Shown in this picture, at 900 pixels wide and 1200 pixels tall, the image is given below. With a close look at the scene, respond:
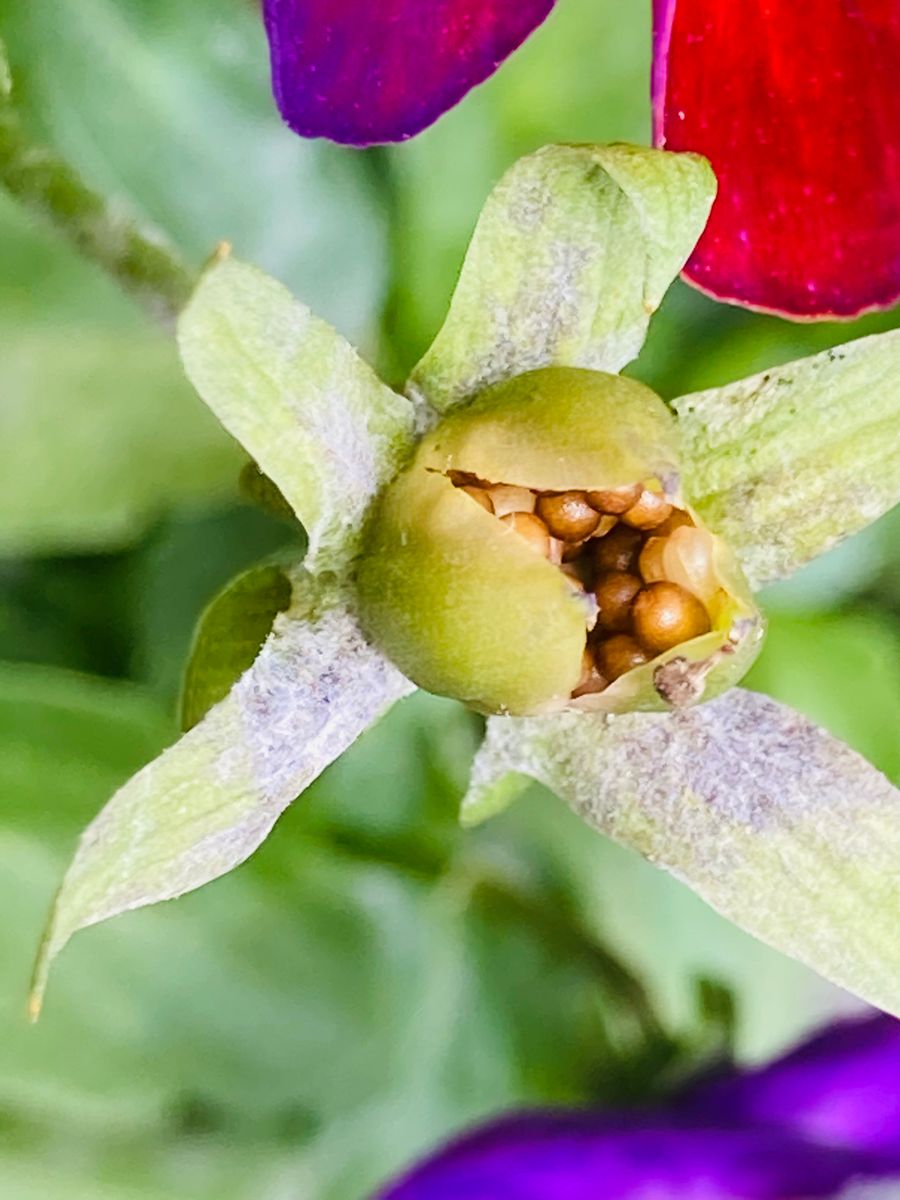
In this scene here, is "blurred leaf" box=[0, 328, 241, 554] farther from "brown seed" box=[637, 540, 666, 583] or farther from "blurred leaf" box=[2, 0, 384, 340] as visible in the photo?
"brown seed" box=[637, 540, 666, 583]

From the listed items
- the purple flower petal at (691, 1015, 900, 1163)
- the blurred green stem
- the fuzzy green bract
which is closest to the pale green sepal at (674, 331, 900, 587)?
the fuzzy green bract

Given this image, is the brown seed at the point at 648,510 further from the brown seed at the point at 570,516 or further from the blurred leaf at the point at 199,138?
the blurred leaf at the point at 199,138

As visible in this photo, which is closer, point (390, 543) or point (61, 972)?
point (390, 543)

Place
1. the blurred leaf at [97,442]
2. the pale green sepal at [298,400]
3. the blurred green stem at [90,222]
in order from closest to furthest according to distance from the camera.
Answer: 1. the pale green sepal at [298,400]
2. the blurred green stem at [90,222]
3. the blurred leaf at [97,442]

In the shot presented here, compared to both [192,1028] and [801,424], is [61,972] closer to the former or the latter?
[192,1028]

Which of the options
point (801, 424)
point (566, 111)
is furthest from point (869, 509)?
point (566, 111)

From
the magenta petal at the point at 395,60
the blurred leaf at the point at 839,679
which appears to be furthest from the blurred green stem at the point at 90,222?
the blurred leaf at the point at 839,679

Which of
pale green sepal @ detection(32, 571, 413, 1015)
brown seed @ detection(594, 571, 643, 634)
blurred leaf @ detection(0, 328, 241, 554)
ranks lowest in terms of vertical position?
blurred leaf @ detection(0, 328, 241, 554)
